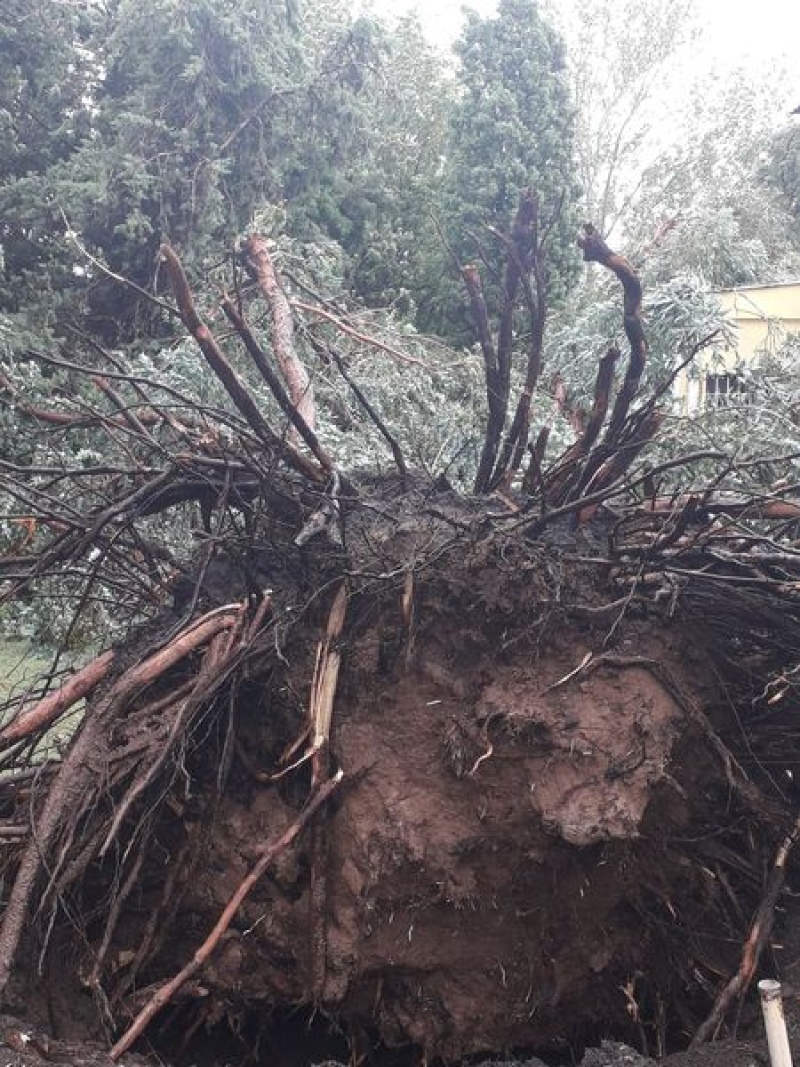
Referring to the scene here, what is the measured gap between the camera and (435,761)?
119 inches

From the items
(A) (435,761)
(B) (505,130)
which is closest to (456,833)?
(A) (435,761)

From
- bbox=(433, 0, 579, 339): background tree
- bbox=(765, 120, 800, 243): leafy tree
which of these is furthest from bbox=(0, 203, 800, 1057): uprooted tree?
bbox=(765, 120, 800, 243): leafy tree

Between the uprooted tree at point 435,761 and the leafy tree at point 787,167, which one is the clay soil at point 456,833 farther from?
the leafy tree at point 787,167

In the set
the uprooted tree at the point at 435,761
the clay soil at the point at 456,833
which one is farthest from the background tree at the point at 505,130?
the clay soil at the point at 456,833

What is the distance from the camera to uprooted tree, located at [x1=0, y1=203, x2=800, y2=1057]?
2.86m

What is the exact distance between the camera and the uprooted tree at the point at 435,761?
286 centimetres

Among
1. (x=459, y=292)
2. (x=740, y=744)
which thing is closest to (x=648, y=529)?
(x=740, y=744)

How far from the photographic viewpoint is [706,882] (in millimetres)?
3061

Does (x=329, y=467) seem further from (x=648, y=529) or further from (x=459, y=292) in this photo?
(x=459, y=292)

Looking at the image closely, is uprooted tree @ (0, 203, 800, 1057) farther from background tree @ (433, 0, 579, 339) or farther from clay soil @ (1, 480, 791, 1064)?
background tree @ (433, 0, 579, 339)

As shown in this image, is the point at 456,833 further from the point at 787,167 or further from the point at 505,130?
the point at 787,167

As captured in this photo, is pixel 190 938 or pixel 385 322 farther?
pixel 385 322

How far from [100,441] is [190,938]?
14.7ft

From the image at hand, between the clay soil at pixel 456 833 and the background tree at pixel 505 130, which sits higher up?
the background tree at pixel 505 130
